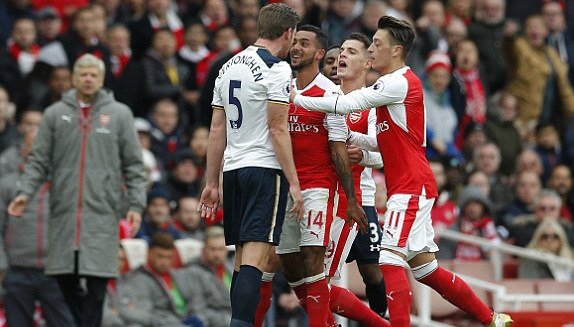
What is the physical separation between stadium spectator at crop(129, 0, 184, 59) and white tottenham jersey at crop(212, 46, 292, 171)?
24.3 feet

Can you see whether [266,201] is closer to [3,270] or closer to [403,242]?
[403,242]

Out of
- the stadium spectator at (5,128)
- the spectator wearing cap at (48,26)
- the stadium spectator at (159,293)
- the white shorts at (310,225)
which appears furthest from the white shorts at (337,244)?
the spectator wearing cap at (48,26)

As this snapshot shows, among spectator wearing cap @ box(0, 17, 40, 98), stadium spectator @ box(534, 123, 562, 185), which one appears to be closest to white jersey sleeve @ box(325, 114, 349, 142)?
spectator wearing cap @ box(0, 17, 40, 98)

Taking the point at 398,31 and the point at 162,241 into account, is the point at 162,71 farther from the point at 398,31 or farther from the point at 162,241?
the point at 398,31

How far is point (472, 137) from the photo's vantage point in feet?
61.0

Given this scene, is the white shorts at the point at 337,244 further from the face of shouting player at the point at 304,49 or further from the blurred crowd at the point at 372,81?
the blurred crowd at the point at 372,81

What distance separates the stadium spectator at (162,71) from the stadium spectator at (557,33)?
7158mm

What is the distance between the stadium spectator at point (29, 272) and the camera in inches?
473

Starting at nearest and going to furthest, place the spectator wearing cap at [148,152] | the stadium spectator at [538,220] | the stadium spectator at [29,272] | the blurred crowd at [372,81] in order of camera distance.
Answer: the stadium spectator at [29,272] < the spectator wearing cap at [148,152] < the blurred crowd at [372,81] < the stadium spectator at [538,220]

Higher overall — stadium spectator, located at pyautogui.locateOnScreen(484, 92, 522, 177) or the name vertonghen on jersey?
the name vertonghen on jersey

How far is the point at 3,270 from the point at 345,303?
3801mm

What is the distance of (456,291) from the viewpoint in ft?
33.2

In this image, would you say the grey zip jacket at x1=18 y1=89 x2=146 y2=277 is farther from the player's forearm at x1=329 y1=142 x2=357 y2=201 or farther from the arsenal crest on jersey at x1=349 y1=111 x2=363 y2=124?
the player's forearm at x1=329 y1=142 x2=357 y2=201

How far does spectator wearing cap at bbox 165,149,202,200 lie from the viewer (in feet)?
50.7
